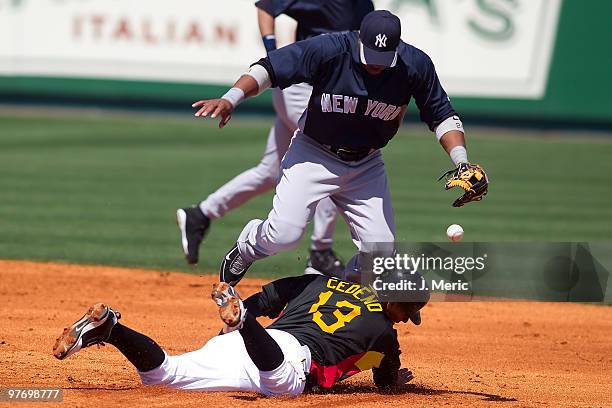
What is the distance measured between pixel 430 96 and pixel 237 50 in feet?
42.8

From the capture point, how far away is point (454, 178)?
565cm

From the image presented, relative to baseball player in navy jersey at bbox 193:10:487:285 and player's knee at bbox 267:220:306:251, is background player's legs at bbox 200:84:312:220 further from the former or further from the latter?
player's knee at bbox 267:220:306:251

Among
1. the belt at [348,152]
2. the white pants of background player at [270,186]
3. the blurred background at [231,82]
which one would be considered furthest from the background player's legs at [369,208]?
the blurred background at [231,82]

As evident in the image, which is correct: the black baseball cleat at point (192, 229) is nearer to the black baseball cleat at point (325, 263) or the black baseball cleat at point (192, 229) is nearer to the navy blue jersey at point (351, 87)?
the black baseball cleat at point (325, 263)

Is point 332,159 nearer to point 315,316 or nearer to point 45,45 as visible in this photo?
point 315,316

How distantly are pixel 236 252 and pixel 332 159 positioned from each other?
2.55 ft

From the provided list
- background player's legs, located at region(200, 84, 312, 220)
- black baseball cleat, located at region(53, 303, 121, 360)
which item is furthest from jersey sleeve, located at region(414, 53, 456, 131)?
black baseball cleat, located at region(53, 303, 121, 360)

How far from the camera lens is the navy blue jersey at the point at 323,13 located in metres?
8.00

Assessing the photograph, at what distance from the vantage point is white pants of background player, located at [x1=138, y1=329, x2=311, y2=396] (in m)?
5.00

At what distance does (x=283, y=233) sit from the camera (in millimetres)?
6086

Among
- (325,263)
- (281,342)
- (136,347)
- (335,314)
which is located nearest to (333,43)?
→ (335,314)

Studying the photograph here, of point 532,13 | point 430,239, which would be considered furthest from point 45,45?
point 430,239

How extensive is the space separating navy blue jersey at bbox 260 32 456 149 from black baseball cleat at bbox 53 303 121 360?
1.70 metres

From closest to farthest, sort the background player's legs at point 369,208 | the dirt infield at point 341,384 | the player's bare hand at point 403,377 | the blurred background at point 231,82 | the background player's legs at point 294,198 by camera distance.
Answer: the dirt infield at point 341,384, the player's bare hand at point 403,377, the background player's legs at point 294,198, the background player's legs at point 369,208, the blurred background at point 231,82
